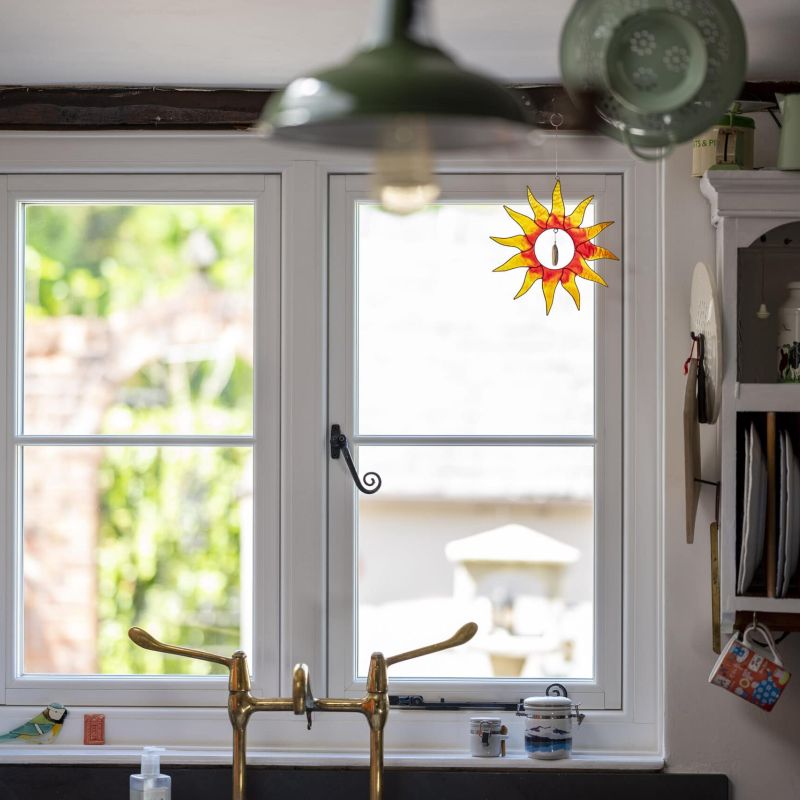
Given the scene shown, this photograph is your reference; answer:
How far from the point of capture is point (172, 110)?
7.56ft

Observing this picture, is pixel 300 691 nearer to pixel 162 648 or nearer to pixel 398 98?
pixel 162 648

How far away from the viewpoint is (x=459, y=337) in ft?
7.72

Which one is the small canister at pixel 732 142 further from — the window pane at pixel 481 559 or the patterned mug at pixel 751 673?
the patterned mug at pixel 751 673

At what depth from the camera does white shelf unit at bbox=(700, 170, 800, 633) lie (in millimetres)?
1995

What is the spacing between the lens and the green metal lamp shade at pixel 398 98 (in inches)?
37.7

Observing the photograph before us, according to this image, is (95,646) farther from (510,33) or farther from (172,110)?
(510,33)

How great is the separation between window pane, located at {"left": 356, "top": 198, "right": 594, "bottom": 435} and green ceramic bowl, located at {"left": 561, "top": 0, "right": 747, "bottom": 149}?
3.18 ft

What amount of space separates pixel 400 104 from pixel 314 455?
1.42 meters

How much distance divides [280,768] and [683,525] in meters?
0.95

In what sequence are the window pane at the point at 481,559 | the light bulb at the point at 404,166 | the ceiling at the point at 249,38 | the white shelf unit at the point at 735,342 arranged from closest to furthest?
the light bulb at the point at 404,166, the ceiling at the point at 249,38, the white shelf unit at the point at 735,342, the window pane at the point at 481,559

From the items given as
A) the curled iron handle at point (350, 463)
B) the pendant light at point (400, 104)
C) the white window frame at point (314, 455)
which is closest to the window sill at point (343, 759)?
the white window frame at point (314, 455)

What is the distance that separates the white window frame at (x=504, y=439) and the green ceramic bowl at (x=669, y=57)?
944mm

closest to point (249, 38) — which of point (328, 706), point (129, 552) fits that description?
point (129, 552)

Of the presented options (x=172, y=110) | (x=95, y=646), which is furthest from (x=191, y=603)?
(x=172, y=110)
